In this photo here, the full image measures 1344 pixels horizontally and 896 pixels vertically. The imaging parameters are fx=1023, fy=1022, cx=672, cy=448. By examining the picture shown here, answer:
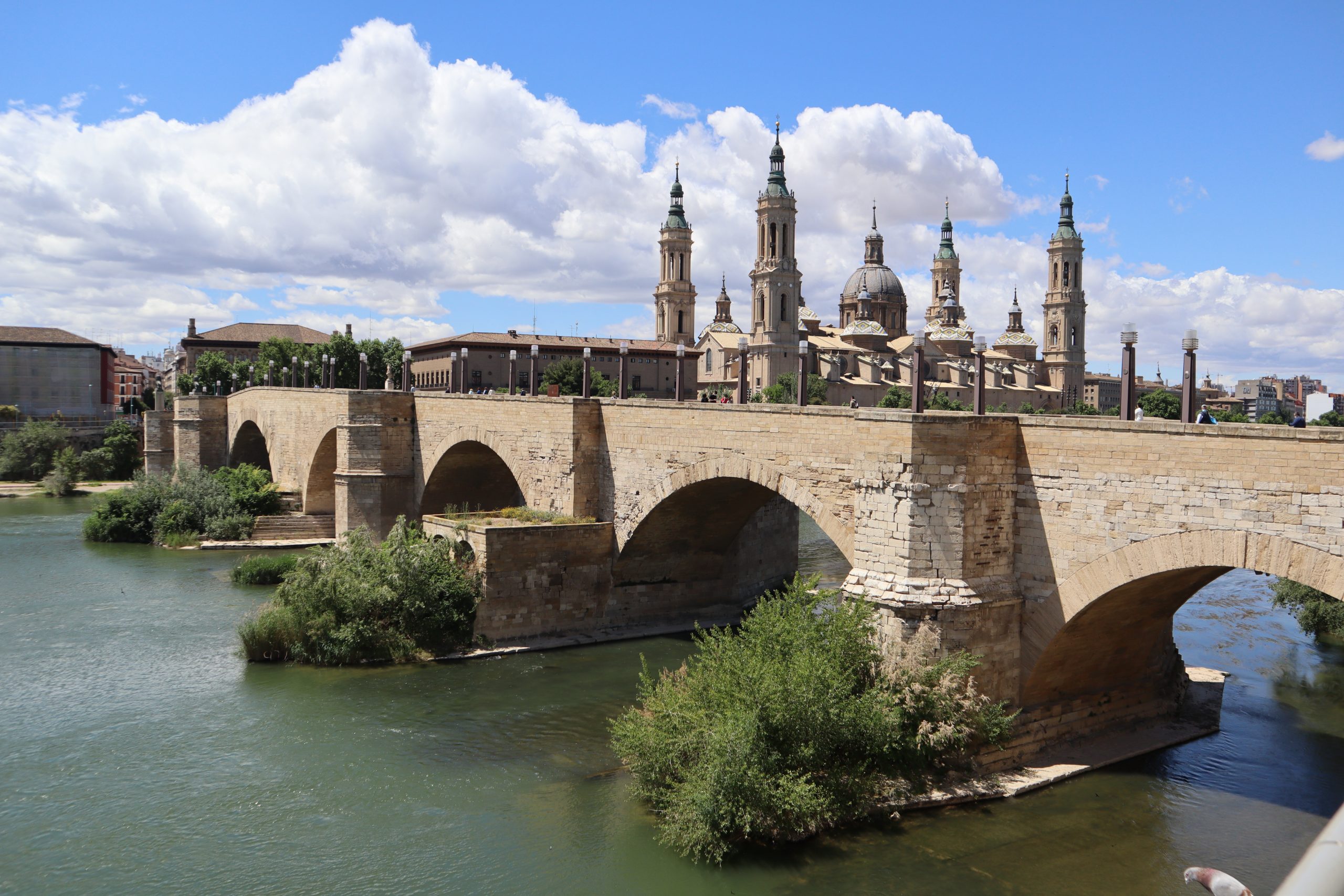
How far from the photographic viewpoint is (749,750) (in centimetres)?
1173

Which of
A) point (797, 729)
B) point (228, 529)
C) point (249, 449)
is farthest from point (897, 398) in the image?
point (797, 729)

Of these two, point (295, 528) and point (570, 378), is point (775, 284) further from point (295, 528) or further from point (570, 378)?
point (295, 528)

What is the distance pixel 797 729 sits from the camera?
1222 centimetres

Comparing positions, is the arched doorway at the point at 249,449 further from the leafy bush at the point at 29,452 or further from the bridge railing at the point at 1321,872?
the bridge railing at the point at 1321,872

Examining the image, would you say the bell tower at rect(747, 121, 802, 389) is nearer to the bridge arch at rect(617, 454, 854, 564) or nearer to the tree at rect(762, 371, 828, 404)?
the tree at rect(762, 371, 828, 404)

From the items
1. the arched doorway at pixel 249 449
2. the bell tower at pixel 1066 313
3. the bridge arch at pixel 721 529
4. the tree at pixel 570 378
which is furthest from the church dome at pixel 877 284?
the bridge arch at pixel 721 529

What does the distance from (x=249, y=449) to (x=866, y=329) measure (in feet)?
180

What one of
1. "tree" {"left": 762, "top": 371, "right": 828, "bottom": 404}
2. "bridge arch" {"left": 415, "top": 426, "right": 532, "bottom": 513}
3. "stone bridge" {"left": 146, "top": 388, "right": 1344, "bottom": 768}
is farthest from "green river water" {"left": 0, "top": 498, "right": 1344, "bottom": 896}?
"tree" {"left": 762, "top": 371, "right": 828, "bottom": 404}

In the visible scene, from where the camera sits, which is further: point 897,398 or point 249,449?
point 897,398

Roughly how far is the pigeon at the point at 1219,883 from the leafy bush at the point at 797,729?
936cm

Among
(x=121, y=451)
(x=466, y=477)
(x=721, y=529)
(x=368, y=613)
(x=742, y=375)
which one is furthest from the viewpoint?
(x=121, y=451)

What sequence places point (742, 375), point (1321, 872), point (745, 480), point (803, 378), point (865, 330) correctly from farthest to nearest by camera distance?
1. point (865, 330)
2. point (742, 375)
3. point (803, 378)
4. point (745, 480)
5. point (1321, 872)

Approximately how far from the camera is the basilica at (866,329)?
76562 millimetres

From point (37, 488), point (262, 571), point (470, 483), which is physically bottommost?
point (262, 571)
